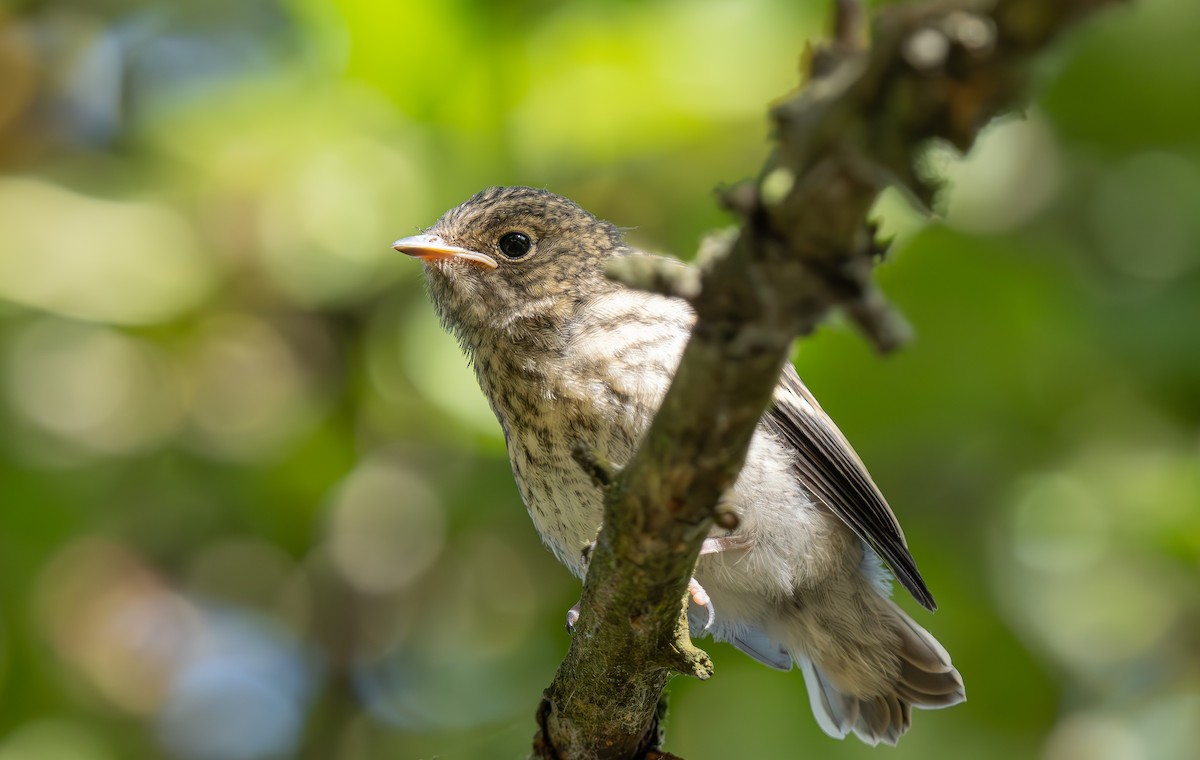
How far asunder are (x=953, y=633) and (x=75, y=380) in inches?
129

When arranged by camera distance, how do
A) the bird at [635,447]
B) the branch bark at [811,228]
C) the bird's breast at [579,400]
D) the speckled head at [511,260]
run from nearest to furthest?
the branch bark at [811,228] → the bird's breast at [579,400] → the bird at [635,447] → the speckled head at [511,260]

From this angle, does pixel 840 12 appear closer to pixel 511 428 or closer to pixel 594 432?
pixel 594 432

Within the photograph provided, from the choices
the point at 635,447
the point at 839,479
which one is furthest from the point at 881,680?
the point at 635,447

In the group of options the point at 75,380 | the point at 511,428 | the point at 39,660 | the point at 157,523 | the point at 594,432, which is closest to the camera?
the point at 594,432

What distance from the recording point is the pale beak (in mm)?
3814

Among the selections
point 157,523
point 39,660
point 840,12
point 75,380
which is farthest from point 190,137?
point 840,12

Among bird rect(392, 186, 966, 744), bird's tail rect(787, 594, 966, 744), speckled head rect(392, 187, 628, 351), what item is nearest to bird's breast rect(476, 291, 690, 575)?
bird rect(392, 186, 966, 744)

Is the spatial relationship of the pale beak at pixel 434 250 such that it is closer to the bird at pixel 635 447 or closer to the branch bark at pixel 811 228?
the bird at pixel 635 447

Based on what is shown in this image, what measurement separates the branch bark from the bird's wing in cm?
156

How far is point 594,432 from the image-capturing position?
3.23 meters

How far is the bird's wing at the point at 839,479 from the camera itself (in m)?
3.62

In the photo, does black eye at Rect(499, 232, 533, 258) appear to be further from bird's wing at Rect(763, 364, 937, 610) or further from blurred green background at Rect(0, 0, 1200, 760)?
bird's wing at Rect(763, 364, 937, 610)

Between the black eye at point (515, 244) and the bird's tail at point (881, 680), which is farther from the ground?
the black eye at point (515, 244)

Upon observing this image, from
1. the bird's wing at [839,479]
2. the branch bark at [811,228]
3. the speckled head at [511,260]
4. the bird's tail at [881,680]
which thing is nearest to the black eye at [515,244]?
the speckled head at [511,260]
